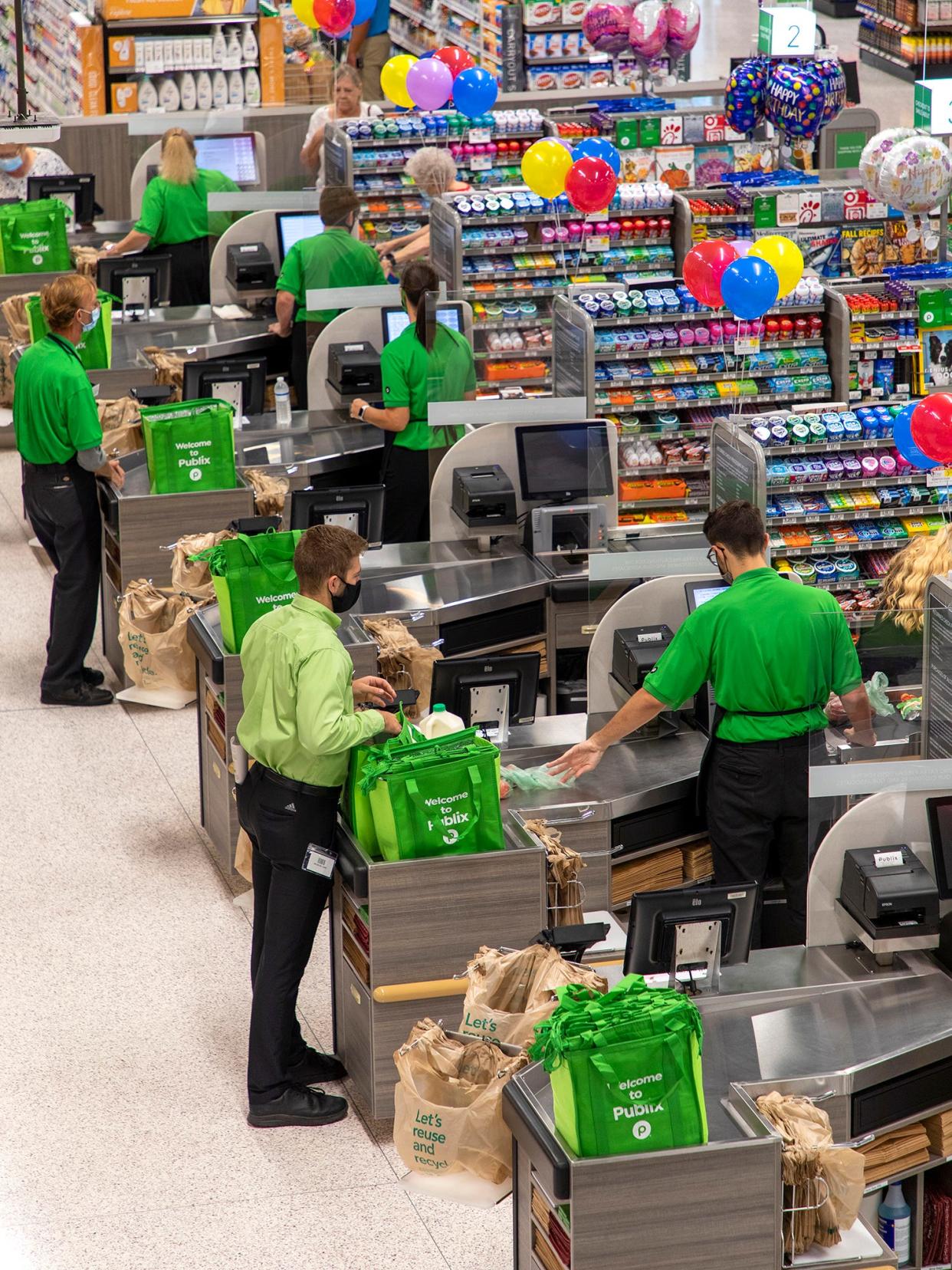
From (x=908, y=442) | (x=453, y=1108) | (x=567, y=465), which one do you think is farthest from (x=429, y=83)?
(x=453, y=1108)

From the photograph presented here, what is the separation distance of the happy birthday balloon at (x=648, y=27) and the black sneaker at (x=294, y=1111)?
8926 millimetres

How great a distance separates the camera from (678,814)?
20.6 feet

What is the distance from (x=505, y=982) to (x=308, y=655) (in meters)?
1.07

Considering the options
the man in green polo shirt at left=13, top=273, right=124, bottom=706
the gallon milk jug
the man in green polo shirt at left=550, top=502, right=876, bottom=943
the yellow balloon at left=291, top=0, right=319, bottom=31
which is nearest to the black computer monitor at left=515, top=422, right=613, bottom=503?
the man in green polo shirt at left=13, top=273, right=124, bottom=706

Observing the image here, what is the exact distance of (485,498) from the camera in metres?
8.00

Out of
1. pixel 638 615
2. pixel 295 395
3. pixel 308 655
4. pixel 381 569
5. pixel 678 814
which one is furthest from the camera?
pixel 295 395

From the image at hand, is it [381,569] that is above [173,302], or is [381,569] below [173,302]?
below

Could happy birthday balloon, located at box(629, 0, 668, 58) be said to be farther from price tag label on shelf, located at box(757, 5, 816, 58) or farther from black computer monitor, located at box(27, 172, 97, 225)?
black computer monitor, located at box(27, 172, 97, 225)

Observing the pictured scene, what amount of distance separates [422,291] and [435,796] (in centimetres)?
388

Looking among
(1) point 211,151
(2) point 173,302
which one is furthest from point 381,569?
(1) point 211,151

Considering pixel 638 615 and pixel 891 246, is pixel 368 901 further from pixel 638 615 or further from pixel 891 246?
pixel 891 246

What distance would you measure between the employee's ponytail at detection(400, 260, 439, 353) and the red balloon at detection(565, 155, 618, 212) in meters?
1.52

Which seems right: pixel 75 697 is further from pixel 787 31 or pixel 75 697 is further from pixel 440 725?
pixel 787 31

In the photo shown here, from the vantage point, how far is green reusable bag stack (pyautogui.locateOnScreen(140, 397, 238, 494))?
832cm
